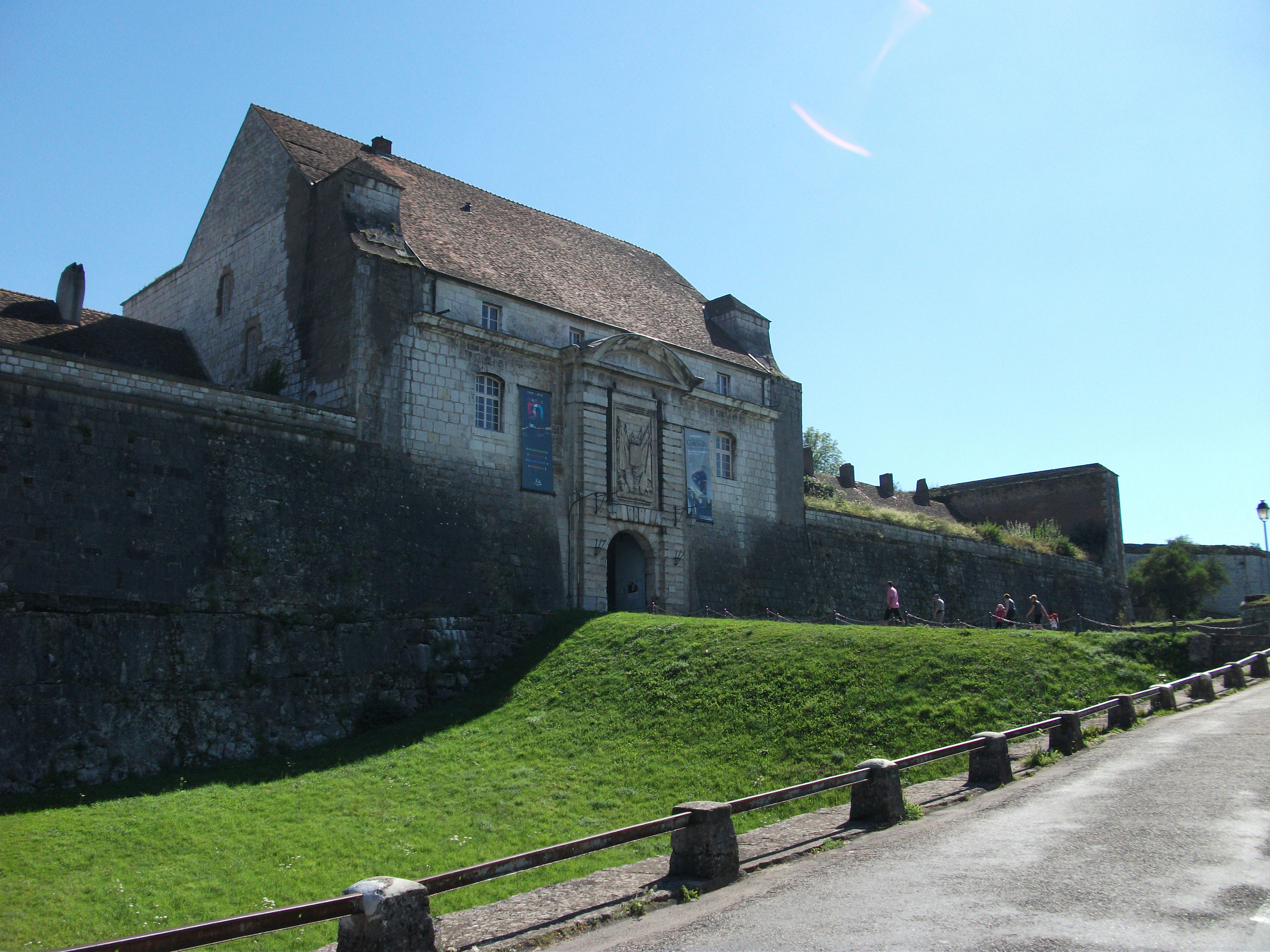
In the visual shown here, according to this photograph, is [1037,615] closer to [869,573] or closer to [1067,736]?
[869,573]

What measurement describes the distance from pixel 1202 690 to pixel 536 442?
45.8 feet

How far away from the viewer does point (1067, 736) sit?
12.3m

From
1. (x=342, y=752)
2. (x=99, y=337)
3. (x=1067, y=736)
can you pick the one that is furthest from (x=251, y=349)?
(x=1067, y=736)

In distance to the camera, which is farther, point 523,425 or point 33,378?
point 523,425

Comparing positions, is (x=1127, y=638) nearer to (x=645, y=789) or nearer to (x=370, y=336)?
(x=645, y=789)

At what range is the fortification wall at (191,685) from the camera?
598 inches

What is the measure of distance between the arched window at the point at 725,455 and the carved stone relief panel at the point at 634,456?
2775mm

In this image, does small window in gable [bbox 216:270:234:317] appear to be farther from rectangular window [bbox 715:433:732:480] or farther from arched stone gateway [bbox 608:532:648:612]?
rectangular window [bbox 715:433:732:480]

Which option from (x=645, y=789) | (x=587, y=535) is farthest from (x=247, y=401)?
(x=645, y=789)

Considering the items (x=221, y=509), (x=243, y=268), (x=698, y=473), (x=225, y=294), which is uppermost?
(x=243, y=268)

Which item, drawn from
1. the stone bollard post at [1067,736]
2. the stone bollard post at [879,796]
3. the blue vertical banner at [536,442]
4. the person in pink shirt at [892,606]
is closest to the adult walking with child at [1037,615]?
the person in pink shirt at [892,606]

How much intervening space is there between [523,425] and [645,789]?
11100 mm

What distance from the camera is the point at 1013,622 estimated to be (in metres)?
25.1

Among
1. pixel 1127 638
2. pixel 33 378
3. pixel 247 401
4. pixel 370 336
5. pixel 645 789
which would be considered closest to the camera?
pixel 645 789
